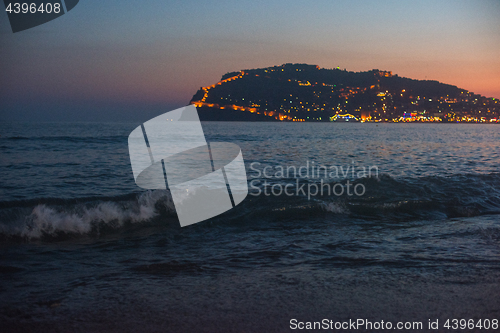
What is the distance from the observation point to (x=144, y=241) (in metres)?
6.27

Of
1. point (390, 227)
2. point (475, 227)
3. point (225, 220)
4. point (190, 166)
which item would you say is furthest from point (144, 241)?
point (190, 166)

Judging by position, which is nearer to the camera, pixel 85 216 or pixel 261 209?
pixel 85 216

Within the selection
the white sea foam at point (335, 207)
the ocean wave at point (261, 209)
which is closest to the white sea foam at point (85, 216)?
the ocean wave at point (261, 209)

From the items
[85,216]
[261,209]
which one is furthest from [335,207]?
[85,216]

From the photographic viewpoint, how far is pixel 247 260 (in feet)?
16.2

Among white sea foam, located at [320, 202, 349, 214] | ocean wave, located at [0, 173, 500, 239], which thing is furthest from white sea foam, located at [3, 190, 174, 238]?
white sea foam, located at [320, 202, 349, 214]

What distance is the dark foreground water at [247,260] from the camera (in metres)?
3.22

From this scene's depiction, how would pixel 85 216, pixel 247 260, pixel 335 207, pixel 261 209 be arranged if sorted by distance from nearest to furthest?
pixel 247 260, pixel 85 216, pixel 261 209, pixel 335 207

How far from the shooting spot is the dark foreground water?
3.22 metres

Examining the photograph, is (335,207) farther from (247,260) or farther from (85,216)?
(85,216)

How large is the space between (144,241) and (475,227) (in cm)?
635

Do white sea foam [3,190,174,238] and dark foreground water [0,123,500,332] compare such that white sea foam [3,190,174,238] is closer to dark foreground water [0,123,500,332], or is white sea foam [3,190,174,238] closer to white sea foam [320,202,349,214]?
dark foreground water [0,123,500,332]

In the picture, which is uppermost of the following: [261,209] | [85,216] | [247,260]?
[247,260]

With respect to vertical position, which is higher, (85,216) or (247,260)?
(247,260)
